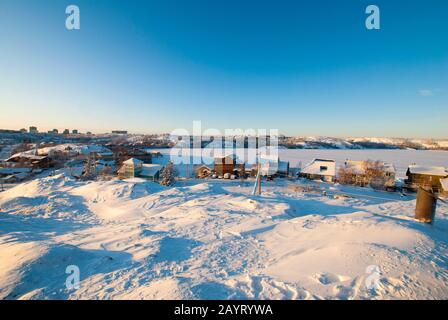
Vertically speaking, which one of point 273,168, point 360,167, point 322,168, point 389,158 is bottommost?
point 389,158

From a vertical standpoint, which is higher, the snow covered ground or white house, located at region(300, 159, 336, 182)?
the snow covered ground

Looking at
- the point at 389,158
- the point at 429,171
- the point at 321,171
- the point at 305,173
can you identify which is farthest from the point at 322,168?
the point at 389,158

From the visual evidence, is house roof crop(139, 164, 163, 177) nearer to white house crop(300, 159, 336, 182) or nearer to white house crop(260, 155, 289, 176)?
white house crop(260, 155, 289, 176)

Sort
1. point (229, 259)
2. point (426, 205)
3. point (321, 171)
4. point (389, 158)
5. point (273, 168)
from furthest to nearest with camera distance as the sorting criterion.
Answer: point (389, 158) < point (273, 168) < point (321, 171) < point (426, 205) < point (229, 259)

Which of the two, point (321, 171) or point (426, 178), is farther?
point (321, 171)

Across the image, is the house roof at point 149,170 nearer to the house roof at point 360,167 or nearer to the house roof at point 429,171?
the house roof at point 360,167

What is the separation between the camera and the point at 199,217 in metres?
10.4

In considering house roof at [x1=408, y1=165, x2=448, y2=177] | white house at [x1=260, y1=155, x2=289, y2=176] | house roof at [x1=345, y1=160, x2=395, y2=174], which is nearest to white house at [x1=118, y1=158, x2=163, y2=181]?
white house at [x1=260, y1=155, x2=289, y2=176]

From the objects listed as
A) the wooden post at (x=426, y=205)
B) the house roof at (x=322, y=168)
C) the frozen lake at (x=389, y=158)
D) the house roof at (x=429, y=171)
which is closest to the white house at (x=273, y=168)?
the house roof at (x=322, y=168)

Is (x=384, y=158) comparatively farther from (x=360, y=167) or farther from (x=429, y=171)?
(x=360, y=167)

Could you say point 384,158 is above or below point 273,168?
below

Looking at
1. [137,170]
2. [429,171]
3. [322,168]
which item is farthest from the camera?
[322,168]

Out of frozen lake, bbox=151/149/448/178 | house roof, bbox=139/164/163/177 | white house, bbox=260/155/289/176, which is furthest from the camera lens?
frozen lake, bbox=151/149/448/178
